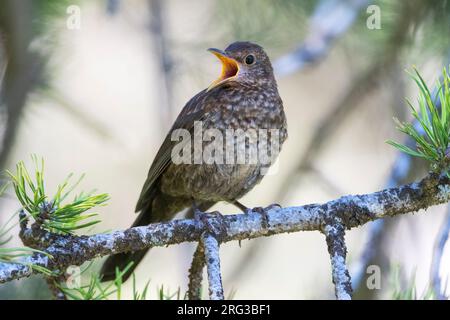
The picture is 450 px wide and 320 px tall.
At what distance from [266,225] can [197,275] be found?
0.35 meters

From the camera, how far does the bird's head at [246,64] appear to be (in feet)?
14.0

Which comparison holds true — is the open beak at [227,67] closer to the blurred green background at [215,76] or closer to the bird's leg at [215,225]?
the blurred green background at [215,76]

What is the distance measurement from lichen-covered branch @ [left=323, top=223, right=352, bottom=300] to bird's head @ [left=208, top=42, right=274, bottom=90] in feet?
5.78

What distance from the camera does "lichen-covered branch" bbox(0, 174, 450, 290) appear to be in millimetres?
2459

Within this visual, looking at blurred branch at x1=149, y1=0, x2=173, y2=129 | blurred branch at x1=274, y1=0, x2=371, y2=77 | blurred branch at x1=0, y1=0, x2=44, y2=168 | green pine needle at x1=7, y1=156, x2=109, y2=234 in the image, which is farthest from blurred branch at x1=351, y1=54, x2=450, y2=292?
blurred branch at x1=0, y1=0, x2=44, y2=168

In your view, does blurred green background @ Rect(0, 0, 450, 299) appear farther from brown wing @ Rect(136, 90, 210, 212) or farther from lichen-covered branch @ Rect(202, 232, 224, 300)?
lichen-covered branch @ Rect(202, 232, 224, 300)

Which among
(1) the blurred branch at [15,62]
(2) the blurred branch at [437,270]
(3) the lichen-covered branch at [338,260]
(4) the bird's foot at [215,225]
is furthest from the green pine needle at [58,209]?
(2) the blurred branch at [437,270]

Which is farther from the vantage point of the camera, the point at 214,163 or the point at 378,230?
the point at 214,163

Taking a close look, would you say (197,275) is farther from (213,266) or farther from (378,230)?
(378,230)

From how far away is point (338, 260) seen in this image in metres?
2.44

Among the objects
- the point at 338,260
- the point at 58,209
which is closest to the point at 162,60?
the point at 58,209

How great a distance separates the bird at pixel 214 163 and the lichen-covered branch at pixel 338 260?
1.27 metres
